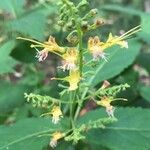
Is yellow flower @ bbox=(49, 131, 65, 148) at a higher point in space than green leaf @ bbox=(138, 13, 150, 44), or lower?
lower

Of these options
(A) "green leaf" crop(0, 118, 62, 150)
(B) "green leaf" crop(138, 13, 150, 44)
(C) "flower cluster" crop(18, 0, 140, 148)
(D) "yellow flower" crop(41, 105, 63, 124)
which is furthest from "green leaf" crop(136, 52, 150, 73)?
(D) "yellow flower" crop(41, 105, 63, 124)

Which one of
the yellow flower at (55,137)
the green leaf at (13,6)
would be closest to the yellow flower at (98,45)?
the yellow flower at (55,137)

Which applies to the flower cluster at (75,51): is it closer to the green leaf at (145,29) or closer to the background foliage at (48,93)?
the background foliage at (48,93)

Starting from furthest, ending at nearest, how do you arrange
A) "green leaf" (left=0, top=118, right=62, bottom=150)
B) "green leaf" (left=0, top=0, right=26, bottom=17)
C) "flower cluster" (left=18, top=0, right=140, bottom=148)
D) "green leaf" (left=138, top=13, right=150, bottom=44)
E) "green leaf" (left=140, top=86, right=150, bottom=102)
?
"green leaf" (left=0, top=0, right=26, bottom=17), "green leaf" (left=138, top=13, right=150, bottom=44), "green leaf" (left=140, top=86, right=150, bottom=102), "green leaf" (left=0, top=118, right=62, bottom=150), "flower cluster" (left=18, top=0, right=140, bottom=148)

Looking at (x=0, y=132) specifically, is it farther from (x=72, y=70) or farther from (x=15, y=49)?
(x=15, y=49)

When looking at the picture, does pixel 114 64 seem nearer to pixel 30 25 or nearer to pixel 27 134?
pixel 30 25

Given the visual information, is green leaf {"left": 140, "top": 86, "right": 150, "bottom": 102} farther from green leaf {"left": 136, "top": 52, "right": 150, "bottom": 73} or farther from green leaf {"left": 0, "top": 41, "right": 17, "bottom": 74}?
green leaf {"left": 0, "top": 41, "right": 17, "bottom": 74}

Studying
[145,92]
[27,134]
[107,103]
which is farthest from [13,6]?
[107,103]
